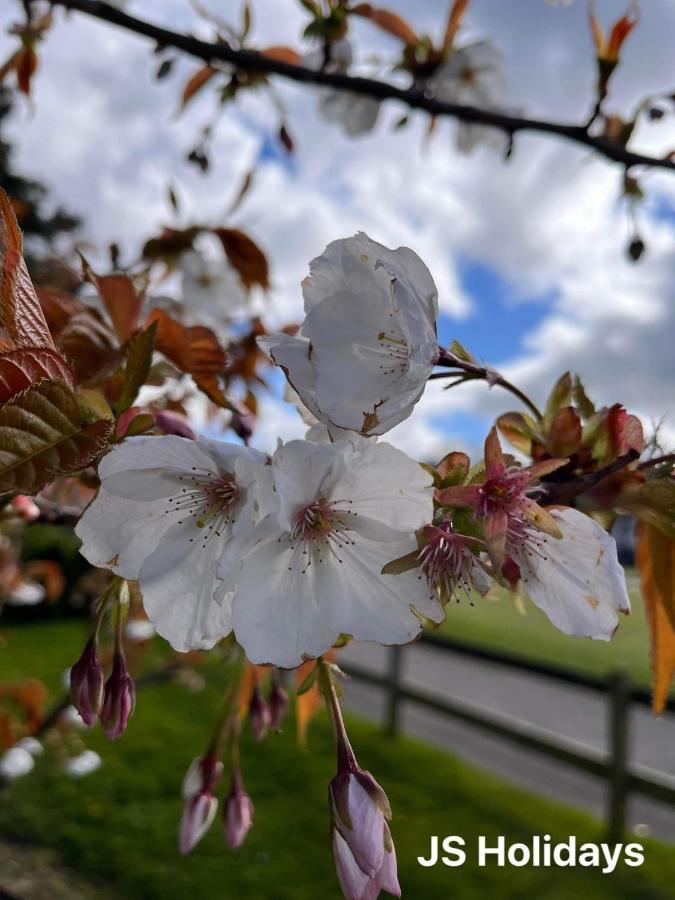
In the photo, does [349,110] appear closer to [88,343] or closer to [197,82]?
[197,82]

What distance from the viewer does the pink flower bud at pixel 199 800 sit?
0.72 metres

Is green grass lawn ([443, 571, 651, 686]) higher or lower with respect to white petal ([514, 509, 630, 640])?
higher

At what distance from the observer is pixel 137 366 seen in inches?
15.9

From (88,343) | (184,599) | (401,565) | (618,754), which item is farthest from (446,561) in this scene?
(618,754)

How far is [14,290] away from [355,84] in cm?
66

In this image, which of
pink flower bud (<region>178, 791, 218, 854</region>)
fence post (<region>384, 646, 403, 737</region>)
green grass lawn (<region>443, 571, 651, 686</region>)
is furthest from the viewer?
green grass lawn (<region>443, 571, 651, 686</region>)

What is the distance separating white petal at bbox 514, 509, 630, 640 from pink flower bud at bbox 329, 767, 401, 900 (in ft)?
0.43

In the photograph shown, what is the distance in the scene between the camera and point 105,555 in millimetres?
379

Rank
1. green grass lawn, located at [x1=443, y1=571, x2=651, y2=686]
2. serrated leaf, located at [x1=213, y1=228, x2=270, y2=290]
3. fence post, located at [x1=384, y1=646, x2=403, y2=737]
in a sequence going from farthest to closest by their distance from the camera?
green grass lawn, located at [x1=443, y1=571, x2=651, y2=686] < fence post, located at [x1=384, y1=646, x2=403, y2=737] < serrated leaf, located at [x1=213, y1=228, x2=270, y2=290]

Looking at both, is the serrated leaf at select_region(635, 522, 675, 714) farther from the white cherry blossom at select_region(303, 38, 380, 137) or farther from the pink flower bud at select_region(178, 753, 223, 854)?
the white cherry blossom at select_region(303, 38, 380, 137)

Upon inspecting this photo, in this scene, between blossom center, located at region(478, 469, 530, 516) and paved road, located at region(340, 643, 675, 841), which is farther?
paved road, located at region(340, 643, 675, 841)

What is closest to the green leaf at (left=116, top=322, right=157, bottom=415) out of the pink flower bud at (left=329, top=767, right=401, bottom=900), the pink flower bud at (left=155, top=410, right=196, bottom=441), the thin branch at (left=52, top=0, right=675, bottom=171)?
the pink flower bud at (left=155, top=410, right=196, bottom=441)

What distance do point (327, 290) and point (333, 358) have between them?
43 millimetres

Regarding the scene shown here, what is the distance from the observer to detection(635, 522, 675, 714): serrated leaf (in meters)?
0.46
